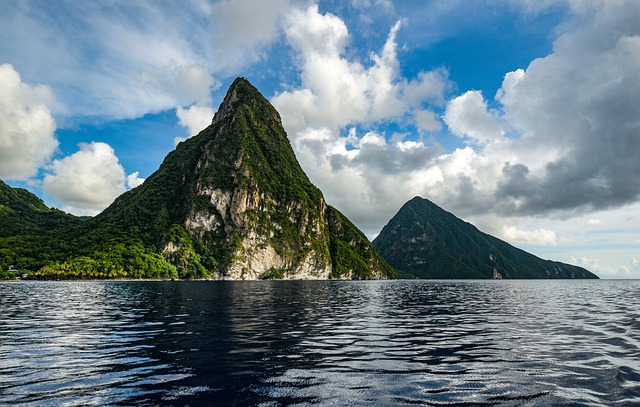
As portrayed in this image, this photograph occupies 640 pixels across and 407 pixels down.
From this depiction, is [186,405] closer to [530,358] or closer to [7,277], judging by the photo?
[530,358]

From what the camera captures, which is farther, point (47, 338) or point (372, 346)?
point (47, 338)

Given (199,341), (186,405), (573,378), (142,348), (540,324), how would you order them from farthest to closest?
(540,324)
(199,341)
(142,348)
(573,378)
(186,405)

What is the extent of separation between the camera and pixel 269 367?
1814 centimetres

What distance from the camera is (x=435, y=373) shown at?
17047 mm

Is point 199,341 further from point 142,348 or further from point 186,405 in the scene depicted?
point 186,405

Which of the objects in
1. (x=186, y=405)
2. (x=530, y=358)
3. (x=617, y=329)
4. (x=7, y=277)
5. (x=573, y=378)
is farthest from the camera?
(x=7, y=277)

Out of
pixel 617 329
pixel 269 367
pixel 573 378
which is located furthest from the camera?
pixel 617 329

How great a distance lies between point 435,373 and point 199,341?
15.5m

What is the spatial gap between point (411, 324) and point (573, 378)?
2029 centimetres

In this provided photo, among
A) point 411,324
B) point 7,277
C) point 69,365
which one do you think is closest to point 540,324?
point 411,324

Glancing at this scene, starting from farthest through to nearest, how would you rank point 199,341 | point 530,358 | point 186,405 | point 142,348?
point 199,341
point 142,348
point 530,358
point 186,405

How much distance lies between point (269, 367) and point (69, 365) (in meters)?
9.47

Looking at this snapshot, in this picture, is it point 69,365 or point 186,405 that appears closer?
point 186,405

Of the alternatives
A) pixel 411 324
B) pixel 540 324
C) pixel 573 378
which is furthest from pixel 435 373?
pixel 540 324
